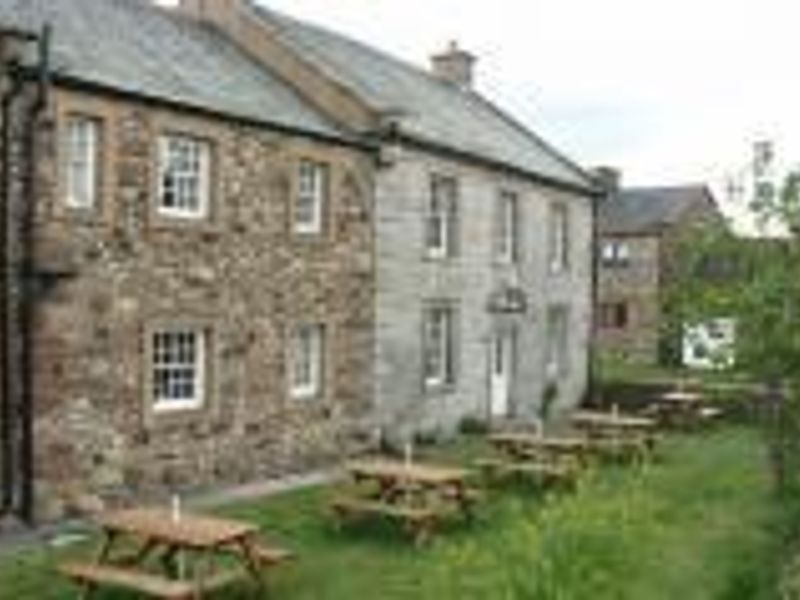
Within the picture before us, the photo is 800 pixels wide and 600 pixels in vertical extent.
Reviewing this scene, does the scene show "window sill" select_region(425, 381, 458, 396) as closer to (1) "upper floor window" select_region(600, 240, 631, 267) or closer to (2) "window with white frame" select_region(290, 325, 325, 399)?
(2) "window with white frame" select_region(290, 325, 325, 399)

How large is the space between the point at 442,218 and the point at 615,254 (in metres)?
33.0

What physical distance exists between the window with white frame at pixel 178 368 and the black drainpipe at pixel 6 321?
9.31 ft

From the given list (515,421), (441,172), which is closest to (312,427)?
(441,172)

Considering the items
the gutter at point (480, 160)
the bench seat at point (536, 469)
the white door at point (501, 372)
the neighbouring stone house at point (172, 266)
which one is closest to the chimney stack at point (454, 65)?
the gutter at point (480, 160)

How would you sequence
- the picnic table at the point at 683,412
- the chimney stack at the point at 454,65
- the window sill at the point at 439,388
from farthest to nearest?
the chimney stack at the point at 454,65
the picnic table at the point at 683,412
the window sill at the point at 439,388

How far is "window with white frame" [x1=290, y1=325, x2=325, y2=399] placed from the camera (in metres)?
23.2

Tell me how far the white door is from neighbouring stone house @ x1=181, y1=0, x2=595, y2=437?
5 centimetres

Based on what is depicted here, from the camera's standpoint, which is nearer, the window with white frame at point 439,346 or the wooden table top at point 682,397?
the window with white frame at point 439,346

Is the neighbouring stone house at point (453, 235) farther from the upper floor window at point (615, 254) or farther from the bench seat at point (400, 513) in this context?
the upper floor window at point (615, 254)

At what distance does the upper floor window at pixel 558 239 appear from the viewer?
113 ft

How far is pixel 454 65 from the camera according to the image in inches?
1507

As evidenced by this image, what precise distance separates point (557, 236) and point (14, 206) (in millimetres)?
20010

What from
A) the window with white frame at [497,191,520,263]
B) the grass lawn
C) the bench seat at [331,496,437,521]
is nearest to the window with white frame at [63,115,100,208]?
the grass lawn

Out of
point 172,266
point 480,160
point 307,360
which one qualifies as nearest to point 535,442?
point 307,360
